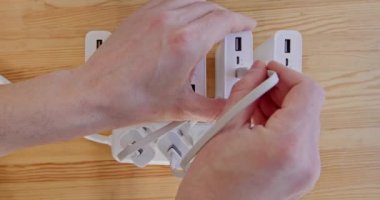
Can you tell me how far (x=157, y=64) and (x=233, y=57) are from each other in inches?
5.5

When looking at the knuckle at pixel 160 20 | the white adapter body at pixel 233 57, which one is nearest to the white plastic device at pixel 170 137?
the white adapter body at pixel 233 57

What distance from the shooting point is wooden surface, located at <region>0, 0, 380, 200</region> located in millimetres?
687

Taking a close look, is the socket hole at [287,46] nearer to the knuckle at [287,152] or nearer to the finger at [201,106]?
the finger at [201,106]

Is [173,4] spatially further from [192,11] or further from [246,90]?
[246,90]

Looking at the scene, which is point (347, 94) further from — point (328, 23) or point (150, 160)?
point (150, 160)

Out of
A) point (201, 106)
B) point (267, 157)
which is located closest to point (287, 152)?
point (267, 157)

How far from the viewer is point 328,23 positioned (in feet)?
2.27

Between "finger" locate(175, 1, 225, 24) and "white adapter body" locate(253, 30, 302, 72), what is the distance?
116 mm

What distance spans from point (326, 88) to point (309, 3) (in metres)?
0.12

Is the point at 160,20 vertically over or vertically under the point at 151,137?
over

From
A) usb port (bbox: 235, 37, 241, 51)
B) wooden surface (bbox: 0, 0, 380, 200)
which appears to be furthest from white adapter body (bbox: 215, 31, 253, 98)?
wooden surface (bbox: 0, 0, 380, 200)

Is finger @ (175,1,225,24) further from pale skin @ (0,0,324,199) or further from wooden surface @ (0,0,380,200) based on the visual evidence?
wooden surface @ (0,0,380,200)

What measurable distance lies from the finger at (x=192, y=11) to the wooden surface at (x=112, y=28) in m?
0.19

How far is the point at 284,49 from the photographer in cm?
60
